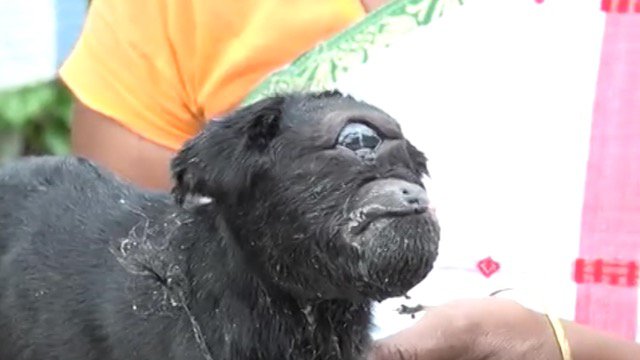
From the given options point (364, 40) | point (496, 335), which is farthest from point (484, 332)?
point (364, 40)

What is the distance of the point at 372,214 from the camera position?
0.75 meters

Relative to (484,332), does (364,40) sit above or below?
above

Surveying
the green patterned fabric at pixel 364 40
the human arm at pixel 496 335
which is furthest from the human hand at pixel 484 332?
the green patterned fabric at pixel 364 40

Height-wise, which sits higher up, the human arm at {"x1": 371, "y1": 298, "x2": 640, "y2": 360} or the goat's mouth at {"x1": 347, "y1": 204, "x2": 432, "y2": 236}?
the goat's mouth at {"x1": 347, "y1": 204, "x2": 432, "y2": 236}

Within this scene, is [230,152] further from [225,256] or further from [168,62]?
[168,62]

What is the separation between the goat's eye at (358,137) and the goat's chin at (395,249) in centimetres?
5

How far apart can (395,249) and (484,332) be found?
390mm

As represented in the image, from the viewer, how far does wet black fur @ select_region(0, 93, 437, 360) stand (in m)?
0.77

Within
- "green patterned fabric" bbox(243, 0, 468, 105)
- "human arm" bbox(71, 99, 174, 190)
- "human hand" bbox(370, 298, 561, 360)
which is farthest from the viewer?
"human arm" bbox(71, 99, 174, 190)

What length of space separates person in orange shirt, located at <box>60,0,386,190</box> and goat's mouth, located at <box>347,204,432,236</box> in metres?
0.51

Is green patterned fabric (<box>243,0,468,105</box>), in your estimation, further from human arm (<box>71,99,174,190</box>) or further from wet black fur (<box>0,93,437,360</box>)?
wet black fur (<box>0,93,437,360</box>)

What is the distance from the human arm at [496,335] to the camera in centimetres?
110

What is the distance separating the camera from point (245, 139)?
0.80m

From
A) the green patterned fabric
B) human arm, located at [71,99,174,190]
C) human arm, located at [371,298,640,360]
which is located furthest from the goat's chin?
human arm, located at [71,99,174,190]
